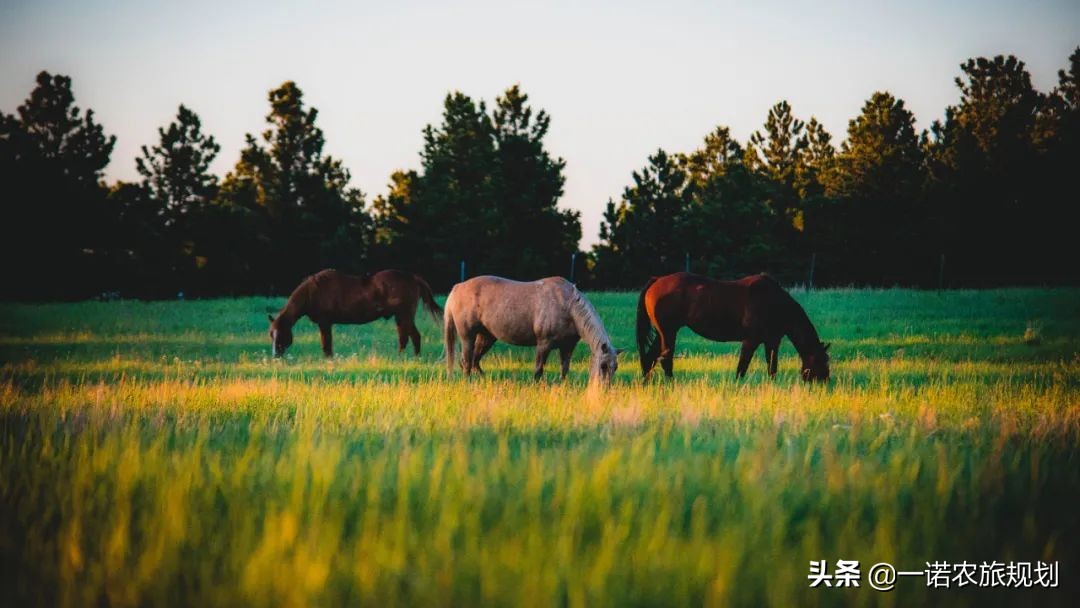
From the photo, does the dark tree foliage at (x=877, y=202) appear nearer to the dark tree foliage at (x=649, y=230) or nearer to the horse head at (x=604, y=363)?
the dark tree foliage at (x=649, y=230)

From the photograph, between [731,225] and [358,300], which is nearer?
[358,300]

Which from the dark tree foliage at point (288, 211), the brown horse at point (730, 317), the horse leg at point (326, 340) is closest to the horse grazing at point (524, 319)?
the brown horse at point (730, 317)

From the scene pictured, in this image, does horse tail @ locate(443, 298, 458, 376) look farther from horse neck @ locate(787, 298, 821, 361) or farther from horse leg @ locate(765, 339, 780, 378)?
horse neck @ locate(787, 298, 821, 361)

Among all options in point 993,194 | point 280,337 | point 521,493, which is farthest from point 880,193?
point 521,493

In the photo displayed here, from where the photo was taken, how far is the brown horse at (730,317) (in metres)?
11.1

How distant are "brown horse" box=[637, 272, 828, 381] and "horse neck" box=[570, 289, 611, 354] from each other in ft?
3.33

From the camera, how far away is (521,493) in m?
4.52

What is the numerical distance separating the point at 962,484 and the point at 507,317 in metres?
7.58

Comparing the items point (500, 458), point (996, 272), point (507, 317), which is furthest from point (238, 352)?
point (996, 272)

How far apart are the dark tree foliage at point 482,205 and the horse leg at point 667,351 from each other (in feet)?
110

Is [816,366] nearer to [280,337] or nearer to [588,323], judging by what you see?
[588,323]

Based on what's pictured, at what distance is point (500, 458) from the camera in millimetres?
5223

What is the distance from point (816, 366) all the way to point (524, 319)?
403 centimetres

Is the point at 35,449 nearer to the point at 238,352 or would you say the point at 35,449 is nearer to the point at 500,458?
the point at 500,458
